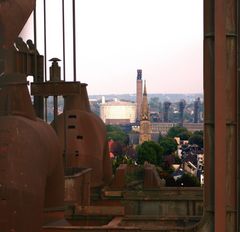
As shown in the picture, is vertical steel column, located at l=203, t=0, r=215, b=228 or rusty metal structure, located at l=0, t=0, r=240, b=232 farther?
vertical steel column, located at l=203, t=0, r=215, b=228

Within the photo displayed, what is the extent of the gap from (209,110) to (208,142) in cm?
54

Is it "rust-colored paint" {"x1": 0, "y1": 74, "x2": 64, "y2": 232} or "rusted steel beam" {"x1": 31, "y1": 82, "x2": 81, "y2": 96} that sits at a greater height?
"rusted steel beam" {"x1": 31, "y1": 82, "x2": 81, "y2": 96}

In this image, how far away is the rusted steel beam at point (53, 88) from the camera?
16.4 metres

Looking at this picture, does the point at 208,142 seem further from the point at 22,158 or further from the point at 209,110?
the point at 22,158

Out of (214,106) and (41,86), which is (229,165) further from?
(41,86)

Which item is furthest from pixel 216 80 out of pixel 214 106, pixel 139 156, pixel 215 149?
pixel 139 156

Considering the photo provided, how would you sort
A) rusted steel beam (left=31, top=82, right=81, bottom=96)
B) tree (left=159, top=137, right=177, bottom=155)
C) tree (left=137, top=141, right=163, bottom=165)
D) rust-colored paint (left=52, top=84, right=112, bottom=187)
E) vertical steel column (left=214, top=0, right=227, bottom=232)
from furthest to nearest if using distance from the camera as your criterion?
1. tree (left=159, top=137, right=177, bottom=155)
2. tree (left=137, top=141, right=163, bottom=165)
3. rust-colored paint (left=52, top=84, right=112, bottom=187)
4. rusted steel beam (left=31, top=82, right=81, bottom=96)
5. vertical steel column (left=214, top=0, right=227, bottom=232)

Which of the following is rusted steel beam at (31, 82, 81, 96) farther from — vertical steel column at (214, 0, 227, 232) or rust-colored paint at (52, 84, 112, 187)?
vertical steel column at (214, 0, 227, 232)

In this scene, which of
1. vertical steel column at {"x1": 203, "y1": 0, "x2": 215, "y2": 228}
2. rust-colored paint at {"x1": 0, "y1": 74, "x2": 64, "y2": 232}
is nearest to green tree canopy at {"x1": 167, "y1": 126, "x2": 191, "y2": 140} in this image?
rust-colored paint at {"x1": 0, "y1": 74, "x2": 64, "y2": 232}

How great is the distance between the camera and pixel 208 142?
11.0 m

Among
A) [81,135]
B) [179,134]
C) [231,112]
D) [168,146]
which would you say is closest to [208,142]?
[231,112]


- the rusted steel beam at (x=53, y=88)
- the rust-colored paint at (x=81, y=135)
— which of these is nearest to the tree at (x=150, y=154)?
the rust-colored paint at (x=81, y=135)

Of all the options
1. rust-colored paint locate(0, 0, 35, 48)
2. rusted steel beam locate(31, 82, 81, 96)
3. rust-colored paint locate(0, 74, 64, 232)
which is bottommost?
rust-colored paint locate(0, 74, 64, 232)

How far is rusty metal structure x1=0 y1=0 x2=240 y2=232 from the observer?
10812 mm
